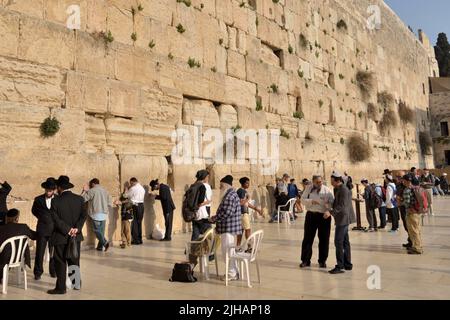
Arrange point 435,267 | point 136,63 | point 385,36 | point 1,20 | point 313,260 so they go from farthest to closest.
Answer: point 385,36
point 136,63
point 1,20
point 313,260
point 435,267

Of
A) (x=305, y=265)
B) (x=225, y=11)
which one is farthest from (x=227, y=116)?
(x=305, y=265)

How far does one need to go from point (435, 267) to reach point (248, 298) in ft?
Answer: 9.73

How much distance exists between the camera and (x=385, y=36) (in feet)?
74.3

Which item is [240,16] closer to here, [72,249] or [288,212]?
[288,212]

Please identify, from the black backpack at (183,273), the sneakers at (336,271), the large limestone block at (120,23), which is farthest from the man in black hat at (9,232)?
the large limestone block at (120,23)

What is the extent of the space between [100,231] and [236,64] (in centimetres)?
650

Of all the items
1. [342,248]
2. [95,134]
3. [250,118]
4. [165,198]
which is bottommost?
[342,248]

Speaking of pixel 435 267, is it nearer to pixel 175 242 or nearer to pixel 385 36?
pixel 175 242

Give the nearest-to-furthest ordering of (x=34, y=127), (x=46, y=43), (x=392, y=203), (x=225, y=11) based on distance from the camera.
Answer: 1. (x=34, y=127)
2. (x=46, y=43)
3. (x=392, y=203)
4. (x=225, y=11)

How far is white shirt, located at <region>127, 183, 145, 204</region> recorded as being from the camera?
24.7 ft

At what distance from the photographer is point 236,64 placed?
1143 cm

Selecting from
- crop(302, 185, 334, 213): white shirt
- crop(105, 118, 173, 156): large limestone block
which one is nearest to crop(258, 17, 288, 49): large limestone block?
crop(105, 118, 173, 156): large limestone block

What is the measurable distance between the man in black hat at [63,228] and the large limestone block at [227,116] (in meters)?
6.43
